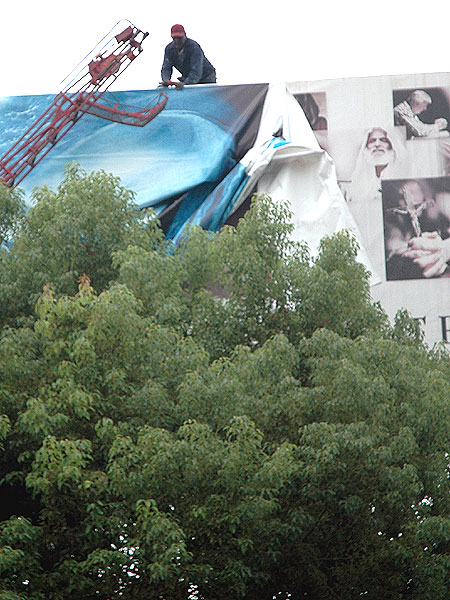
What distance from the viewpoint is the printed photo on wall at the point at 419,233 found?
20.5 metres

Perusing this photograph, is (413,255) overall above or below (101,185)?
above

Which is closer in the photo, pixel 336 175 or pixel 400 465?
pixel 400 465

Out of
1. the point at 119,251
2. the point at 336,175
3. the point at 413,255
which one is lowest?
the point at 119,251

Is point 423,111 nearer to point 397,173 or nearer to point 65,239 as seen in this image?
point 397,173

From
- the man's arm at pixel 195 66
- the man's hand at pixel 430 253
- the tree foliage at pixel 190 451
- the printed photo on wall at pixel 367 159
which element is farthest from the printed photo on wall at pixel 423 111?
the tree foliage at pixel 190 451

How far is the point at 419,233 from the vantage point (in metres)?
20.5

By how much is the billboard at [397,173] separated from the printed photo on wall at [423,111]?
0.02 metres

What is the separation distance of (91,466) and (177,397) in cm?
122

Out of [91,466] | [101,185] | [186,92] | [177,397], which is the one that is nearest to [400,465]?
[177,397]

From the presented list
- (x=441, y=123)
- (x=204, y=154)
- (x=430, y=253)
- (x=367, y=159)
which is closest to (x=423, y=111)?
(x=441, y=123)

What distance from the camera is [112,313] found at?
12.9m

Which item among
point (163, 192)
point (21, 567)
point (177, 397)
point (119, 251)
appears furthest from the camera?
point (163, 192)

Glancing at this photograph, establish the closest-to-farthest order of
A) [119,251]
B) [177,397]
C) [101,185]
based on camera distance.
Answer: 1. [177,397]
2. [119,251]
3. [101,185]

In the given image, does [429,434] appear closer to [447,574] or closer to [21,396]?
[447,574]
